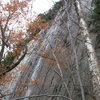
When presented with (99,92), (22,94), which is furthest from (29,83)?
(99,92)

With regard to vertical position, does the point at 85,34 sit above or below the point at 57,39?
below

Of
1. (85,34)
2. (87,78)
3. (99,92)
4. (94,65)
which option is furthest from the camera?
(87,78)

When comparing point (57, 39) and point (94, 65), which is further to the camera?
point (57, 39)

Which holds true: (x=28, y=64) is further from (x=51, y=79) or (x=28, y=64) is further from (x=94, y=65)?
(x=94, y=65)

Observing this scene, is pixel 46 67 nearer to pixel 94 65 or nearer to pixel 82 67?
pixel 82 67

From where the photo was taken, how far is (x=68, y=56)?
11.1 metres

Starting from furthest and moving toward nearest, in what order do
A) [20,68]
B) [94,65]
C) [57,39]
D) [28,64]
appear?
1. [20,68]
2. [28,64]
3. [57,39]
4. [94,65]

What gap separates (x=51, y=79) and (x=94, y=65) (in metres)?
6.40

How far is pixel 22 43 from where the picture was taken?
43.4ft

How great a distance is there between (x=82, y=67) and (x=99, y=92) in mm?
5498

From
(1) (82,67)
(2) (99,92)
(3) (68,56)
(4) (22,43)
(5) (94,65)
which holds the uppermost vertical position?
(4) (22,43)

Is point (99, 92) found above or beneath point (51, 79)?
beneath

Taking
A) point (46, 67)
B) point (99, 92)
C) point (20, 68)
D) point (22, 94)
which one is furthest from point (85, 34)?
point (20, 68)

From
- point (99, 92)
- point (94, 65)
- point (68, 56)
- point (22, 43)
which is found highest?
point (22, 43)
